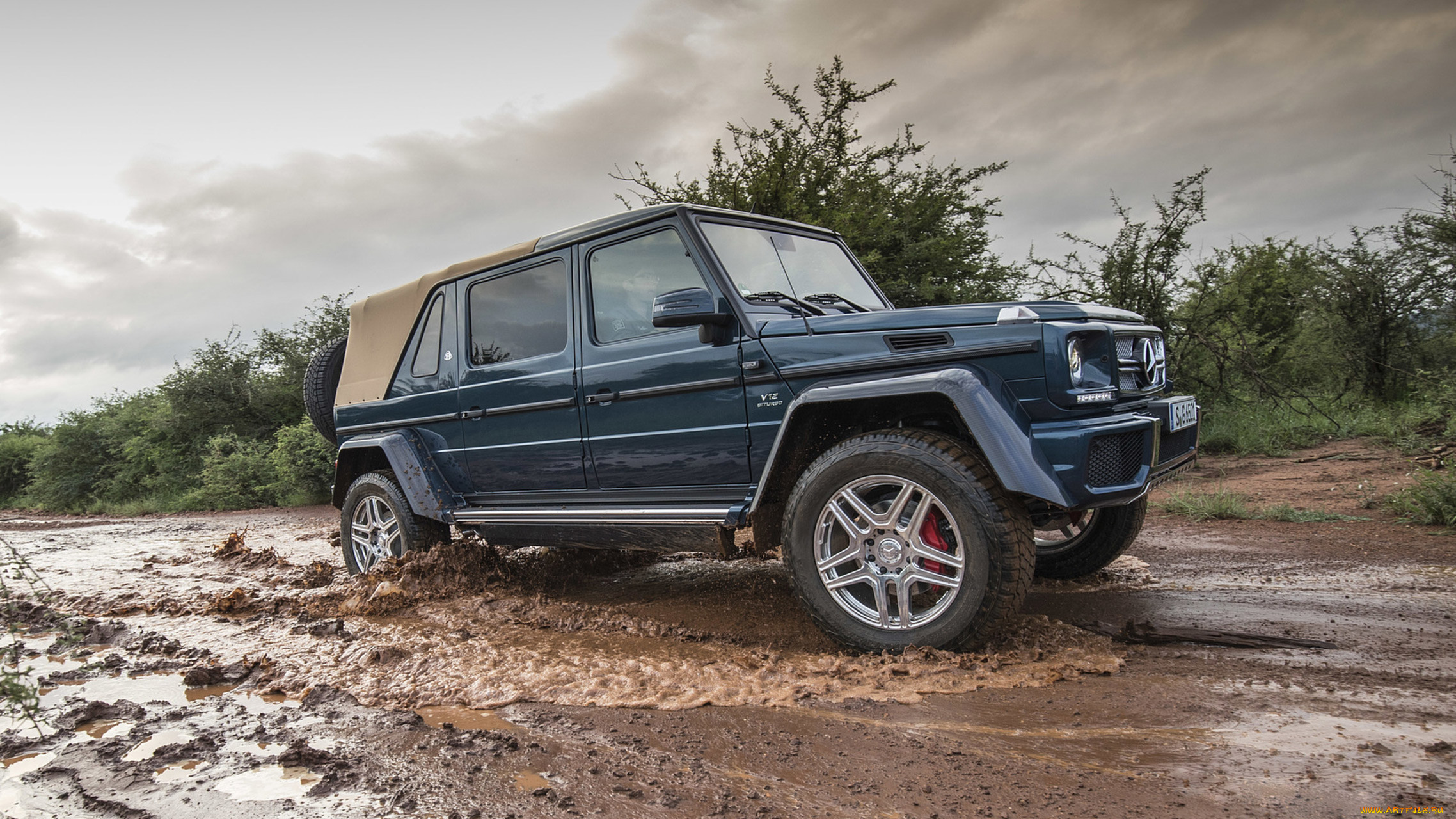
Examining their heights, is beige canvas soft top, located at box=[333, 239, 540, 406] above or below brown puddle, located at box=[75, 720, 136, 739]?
Answer: above

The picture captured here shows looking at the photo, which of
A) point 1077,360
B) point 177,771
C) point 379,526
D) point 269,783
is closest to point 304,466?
point 379,526

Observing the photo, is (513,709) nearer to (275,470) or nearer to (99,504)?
(275,470)

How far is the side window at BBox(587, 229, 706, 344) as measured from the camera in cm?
376

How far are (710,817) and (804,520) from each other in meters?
1.33

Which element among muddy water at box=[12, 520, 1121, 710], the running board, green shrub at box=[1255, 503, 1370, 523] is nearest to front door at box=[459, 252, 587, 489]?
the running board

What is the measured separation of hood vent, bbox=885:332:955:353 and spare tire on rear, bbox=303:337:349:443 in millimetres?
4290

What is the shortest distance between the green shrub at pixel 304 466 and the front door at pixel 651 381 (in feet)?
34.8

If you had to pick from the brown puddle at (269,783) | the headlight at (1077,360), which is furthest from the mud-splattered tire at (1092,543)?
the brown puddle at (269,783)

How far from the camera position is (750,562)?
5.40 m

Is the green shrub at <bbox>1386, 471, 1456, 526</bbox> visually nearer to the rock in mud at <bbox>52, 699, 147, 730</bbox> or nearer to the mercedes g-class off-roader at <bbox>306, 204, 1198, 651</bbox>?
the mercedes g-class off-roader at <bbox>306, 204, 1198, 651</bbox>

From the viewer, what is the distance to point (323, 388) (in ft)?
19.0

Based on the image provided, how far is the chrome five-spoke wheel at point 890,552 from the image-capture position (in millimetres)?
2873

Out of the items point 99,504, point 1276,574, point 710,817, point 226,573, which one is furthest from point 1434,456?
point 99,504

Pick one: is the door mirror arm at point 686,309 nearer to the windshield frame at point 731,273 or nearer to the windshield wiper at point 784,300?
the windshield frame at point 731,273
